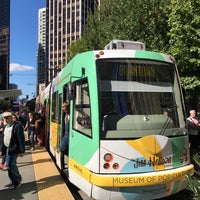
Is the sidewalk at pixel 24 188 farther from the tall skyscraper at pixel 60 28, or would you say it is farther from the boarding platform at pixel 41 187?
the tall skyscraper at pixel 60 28

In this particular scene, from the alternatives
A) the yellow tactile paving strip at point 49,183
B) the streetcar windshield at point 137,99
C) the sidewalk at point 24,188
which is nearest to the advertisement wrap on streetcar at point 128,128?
the streetcar windshield at point 137,99

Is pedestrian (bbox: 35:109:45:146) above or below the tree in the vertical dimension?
below

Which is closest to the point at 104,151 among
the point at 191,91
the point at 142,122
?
the point at 142,122

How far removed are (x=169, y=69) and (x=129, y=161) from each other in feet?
6.78

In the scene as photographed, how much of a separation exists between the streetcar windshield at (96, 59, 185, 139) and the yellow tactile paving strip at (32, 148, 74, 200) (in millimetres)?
1618

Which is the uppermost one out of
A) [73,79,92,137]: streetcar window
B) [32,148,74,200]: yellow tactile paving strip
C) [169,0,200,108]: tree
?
[169,0,200,108]: tree

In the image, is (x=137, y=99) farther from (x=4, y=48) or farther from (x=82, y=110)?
(x=4, y=48)

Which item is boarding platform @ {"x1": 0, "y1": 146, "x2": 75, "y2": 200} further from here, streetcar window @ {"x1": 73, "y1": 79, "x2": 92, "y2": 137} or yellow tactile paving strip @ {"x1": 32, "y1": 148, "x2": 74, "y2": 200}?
streetcar window @ {"x1": 73, "y1": 79, "x2": 92, "y2": 137}

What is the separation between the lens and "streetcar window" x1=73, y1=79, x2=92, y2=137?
22.3ft

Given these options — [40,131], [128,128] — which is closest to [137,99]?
[128,128]

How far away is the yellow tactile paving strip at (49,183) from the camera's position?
705 centimetres

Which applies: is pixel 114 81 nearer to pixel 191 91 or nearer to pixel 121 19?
pixel 191 91

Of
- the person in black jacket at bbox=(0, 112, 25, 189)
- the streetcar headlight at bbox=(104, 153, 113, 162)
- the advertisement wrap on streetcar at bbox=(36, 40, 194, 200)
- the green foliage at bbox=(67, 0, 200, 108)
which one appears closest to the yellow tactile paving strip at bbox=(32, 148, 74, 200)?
the advertisement wrap on streetcar at bbox=(36, 40, 194, 200)

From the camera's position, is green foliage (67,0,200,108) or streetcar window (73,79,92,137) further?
green foliage (67,0,200,108)
